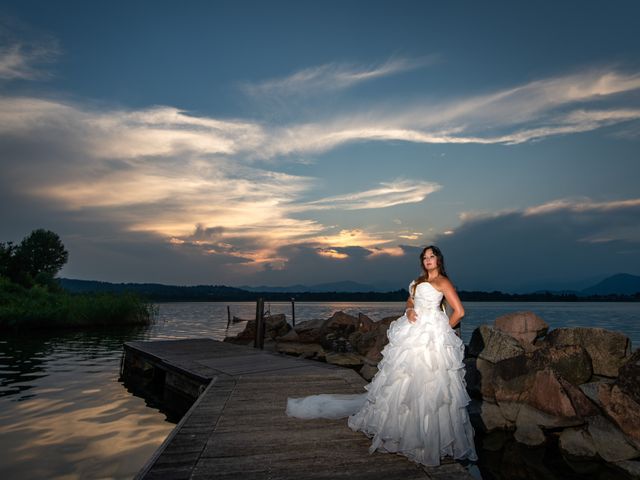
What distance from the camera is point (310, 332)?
2619 centimetres

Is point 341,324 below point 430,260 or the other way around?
below

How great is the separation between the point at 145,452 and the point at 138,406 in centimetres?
433

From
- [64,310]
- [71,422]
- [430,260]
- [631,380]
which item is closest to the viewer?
[430,260]

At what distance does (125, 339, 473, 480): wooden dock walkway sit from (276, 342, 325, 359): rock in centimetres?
1313

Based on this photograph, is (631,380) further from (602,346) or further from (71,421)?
(71,421)

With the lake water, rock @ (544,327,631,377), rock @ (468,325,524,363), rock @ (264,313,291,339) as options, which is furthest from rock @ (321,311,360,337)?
rock @ (544,327,631,377)

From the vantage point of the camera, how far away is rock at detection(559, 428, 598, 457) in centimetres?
870

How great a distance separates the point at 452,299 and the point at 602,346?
8.55 m

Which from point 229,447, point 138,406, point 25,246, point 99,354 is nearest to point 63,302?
point 99,354

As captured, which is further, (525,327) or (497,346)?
(525,327)

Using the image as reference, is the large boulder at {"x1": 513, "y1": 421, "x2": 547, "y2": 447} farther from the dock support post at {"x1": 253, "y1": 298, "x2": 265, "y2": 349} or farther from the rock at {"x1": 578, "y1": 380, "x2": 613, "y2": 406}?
the dock support post at {"x1": 253, "y1": 298, "x2": 265, "y2": 349}

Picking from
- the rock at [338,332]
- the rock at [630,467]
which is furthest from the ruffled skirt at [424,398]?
the rock at [338,332]

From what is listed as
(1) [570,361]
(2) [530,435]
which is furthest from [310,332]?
(2) [530,435]

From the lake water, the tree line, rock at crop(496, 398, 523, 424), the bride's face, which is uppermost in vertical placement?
the tree line
